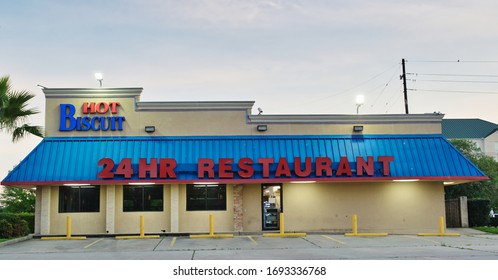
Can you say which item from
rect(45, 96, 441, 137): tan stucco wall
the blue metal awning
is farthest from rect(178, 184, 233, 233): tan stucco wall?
rect(45, 96, 441, 137): tan stucco wall

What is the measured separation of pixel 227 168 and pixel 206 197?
203 centimetres

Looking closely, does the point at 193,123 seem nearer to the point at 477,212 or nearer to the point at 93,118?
the point at 93,118

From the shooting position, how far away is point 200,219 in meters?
26.3

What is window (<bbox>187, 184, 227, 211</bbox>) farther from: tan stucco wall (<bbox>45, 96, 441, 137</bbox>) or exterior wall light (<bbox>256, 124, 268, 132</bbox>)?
exterior wall light (<bbox>256, 124, 268, 132</bbox>)

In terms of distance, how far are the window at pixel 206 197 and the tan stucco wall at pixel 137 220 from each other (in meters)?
1.12

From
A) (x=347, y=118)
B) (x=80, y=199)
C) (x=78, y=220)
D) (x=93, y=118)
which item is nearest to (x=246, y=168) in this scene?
(x=347, y=118)

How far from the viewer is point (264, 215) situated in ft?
Result: 88.0

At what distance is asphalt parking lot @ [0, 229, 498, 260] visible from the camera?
57.9ft

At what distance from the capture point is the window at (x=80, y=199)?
26.2 metres

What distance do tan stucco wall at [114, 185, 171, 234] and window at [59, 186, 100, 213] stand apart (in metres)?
1.05

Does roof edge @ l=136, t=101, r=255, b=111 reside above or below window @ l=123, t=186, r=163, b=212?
above

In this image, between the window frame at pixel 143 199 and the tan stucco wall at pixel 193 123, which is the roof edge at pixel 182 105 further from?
the window frame at pixel 143 199

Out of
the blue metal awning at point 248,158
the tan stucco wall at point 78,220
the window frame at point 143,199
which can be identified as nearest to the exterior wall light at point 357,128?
the blue metal awning at point 248,158
